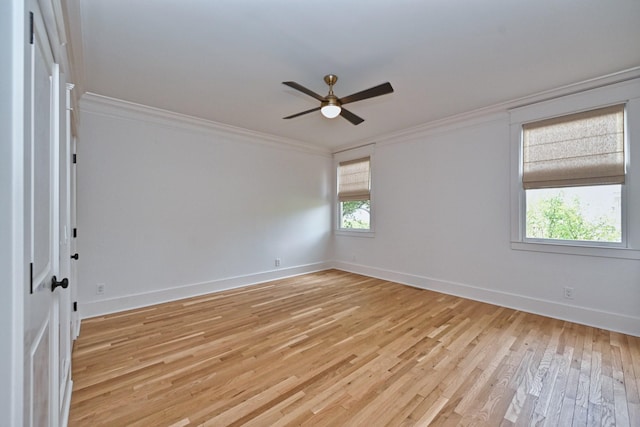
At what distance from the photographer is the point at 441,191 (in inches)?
166

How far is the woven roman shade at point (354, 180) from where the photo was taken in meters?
5.34

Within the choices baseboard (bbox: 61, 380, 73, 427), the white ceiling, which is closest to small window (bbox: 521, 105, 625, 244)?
the white ceiling

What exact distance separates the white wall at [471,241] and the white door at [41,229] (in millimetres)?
4310

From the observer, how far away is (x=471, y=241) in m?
3.90

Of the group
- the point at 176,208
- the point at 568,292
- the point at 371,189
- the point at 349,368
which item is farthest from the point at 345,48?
the point at 568,292

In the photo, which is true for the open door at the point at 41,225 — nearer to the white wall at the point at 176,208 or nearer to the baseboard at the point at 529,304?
the white wall at the point at 176,208

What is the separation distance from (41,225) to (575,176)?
448 cm

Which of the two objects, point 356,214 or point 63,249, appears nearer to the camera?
point 63,249

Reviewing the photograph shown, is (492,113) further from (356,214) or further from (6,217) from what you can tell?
(6,217)

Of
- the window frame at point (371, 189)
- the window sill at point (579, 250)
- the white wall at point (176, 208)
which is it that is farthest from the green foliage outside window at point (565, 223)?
the white wall at point (176, 208)

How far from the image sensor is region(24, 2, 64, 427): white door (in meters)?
0.85

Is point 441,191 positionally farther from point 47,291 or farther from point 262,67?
point 47,291

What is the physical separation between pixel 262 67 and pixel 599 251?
4.05 metres

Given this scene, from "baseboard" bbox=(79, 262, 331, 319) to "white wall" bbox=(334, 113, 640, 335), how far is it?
5.60 ft
